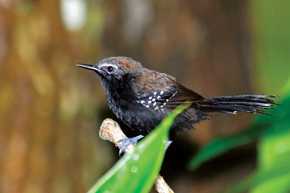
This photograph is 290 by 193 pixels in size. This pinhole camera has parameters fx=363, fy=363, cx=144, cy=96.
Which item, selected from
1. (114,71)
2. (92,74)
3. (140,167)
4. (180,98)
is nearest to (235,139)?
(140,167)

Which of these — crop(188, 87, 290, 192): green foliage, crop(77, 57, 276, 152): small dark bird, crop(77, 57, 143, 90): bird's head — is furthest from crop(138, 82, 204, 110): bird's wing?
crop(188, 87, 290, 192): green foliage

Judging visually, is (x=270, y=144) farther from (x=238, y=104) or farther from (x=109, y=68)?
(x=109, y=68)

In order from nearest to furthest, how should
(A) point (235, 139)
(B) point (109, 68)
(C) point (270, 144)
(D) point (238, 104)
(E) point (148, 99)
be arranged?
(A) point (235, 139) → (C) point (270, 144) → (D) point (238, 104) → (E) point (148, 99) → (B) point (109, 68)

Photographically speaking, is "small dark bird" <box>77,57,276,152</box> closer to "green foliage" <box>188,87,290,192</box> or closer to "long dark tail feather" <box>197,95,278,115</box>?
"long dark tail feather" <box>197,95,278,115</box>

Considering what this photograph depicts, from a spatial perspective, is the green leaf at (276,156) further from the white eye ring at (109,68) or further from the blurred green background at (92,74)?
the blurred green background at (92,74)

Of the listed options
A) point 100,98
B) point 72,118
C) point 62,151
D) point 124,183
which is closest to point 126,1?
point 100,98

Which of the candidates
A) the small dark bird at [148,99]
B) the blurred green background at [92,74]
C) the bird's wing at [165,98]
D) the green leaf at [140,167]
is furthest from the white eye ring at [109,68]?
the green leaf at [140,167]
